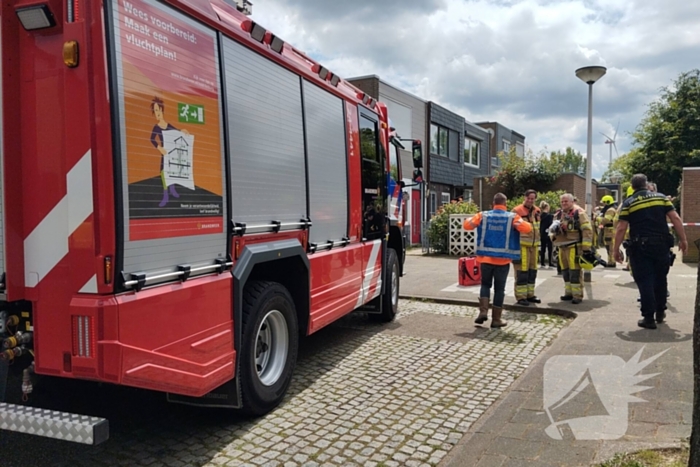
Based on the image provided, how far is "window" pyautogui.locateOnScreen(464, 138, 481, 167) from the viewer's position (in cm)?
3006

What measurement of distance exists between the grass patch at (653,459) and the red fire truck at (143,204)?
7.87ft

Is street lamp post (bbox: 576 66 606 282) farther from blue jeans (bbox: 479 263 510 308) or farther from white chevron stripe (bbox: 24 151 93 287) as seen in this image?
white chevron stripe (bbox: 24 151 93 287)

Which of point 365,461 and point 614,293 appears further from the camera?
point 614,293

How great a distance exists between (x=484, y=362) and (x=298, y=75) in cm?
337

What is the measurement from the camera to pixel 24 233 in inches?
116

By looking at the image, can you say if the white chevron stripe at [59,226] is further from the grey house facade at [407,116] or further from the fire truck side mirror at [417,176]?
the grey house facade at [407,116]

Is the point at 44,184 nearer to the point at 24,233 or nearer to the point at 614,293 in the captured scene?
the point at 24,233

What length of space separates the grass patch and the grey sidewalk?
0.09 metres

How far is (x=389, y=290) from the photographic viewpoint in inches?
296

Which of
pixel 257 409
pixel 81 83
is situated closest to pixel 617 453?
pixel 257 409

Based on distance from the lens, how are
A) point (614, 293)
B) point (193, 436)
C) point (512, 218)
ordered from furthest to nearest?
point (614, 293), point (512, 218), point (193, 436)

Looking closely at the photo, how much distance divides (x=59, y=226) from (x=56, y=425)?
1.00m

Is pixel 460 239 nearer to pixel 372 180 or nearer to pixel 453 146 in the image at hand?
pixel 372 180

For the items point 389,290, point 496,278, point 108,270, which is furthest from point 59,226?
point 496,278
